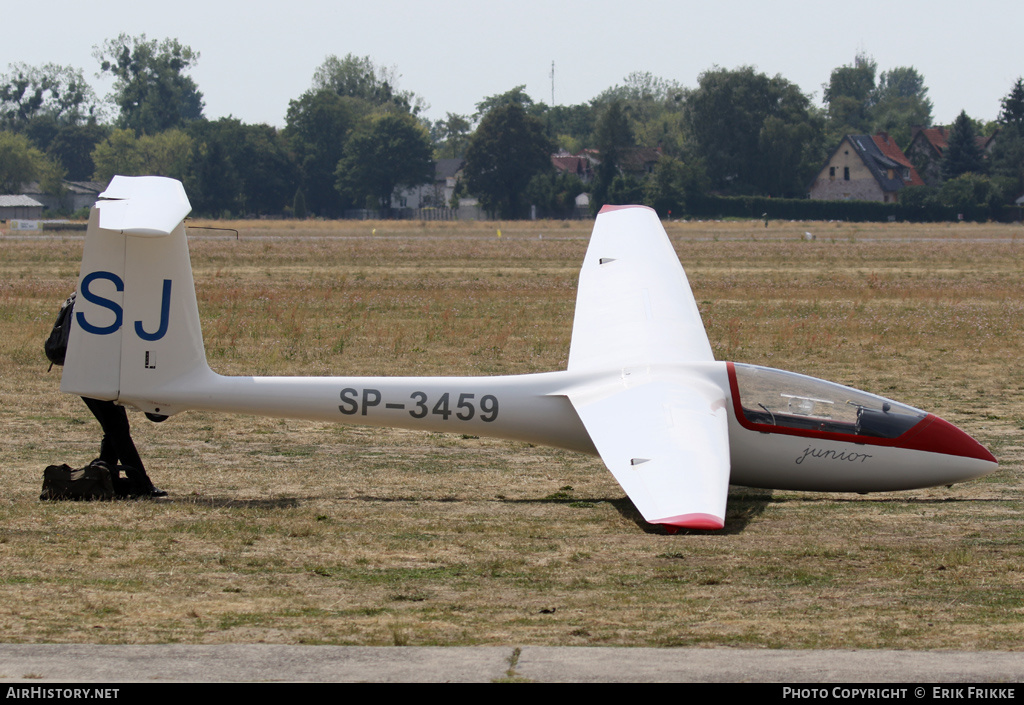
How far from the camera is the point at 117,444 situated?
36.6 feet

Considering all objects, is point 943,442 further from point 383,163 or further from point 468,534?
point 383,163

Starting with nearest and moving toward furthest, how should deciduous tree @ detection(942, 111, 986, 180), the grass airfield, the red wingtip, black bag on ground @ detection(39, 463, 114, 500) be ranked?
the grass airfield
the red wingtip
black bag on ground @ detection(39, 463, 114, 500)
deciduous tree @ detection(942, 111, 986, 180)

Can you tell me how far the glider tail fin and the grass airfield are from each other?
1.22m

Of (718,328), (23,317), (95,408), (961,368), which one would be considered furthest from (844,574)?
(23,317)

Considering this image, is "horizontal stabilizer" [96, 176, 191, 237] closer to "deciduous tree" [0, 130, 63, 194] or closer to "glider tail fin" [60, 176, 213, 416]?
"glider tail fin" [60, 176, 213, 416]

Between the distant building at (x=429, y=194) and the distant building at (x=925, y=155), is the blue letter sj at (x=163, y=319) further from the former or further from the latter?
the distant building at (x=925, y=155)

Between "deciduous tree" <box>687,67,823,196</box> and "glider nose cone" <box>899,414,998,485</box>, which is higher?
"deciduous tree" <box>687,67,823,196</box>

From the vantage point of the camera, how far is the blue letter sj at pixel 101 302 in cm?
1045

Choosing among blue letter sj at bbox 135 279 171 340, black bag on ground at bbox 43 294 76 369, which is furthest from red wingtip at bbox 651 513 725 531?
black bag on ground at bbox 43 294 76 369

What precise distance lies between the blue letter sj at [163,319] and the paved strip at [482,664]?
14.7 feet

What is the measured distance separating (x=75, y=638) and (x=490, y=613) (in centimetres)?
276

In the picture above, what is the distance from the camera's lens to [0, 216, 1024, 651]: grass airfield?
24.2 ft

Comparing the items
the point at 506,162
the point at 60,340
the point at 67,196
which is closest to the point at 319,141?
the point at 506,162
